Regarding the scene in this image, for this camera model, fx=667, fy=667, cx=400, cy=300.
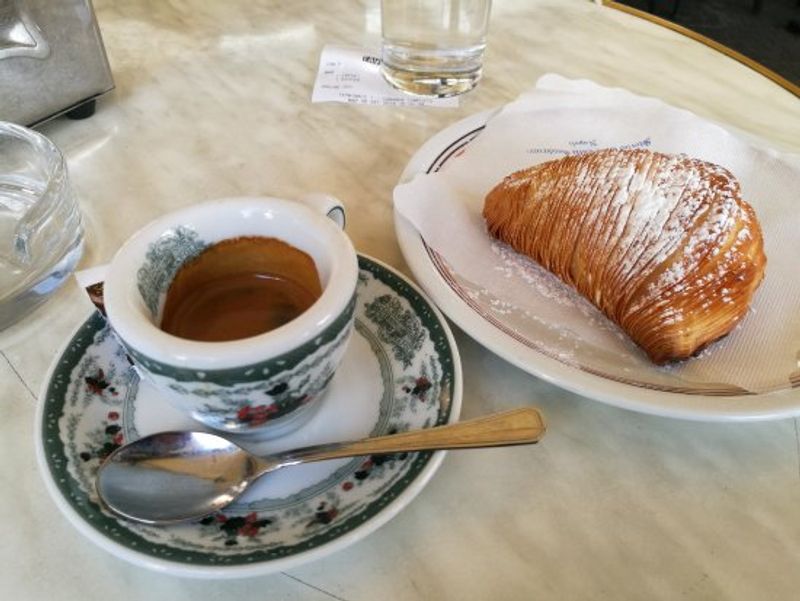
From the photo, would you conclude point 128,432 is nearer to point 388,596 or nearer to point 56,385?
point 56,385

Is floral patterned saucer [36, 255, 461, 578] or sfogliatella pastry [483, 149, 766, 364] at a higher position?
sfogliatella pastry [483, 149, 766, 364]

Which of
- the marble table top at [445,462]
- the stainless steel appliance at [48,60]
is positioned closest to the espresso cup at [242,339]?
the marble table top at [445,462]

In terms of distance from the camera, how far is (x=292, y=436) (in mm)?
436

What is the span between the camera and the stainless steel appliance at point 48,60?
0.68m

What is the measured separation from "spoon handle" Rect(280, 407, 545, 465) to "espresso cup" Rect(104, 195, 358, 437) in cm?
3

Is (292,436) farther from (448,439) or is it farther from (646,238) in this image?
(646,238)

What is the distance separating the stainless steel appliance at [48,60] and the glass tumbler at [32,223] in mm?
65

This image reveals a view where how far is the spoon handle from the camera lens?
15.6 inches

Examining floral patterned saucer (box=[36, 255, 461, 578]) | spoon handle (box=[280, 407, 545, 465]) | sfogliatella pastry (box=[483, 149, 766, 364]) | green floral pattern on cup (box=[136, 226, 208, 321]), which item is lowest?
floral patterned saucer (box=[36, 255, 461, 578])

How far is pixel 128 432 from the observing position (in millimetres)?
436

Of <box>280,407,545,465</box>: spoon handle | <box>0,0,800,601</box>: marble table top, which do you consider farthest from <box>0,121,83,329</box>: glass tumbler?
<box>280,407,545,465</box>: spoon handle

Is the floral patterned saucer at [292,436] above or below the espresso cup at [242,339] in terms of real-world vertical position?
below

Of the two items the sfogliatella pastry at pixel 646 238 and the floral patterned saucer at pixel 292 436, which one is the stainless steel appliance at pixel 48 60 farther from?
the sfogliatella pastry at pixel 646 238

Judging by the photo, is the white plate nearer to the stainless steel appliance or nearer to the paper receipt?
the paper receipt
